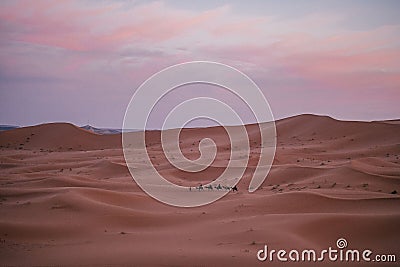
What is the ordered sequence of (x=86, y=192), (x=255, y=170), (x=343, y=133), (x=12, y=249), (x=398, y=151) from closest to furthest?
(x=12, y=249), (x=86, y=192), (x=255, y=170), (x=398, y=151), (x=343, y=133)

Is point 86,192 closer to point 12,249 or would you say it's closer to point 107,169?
Answer: point 12,249

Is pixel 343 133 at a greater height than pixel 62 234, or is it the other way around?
pixel 343 133

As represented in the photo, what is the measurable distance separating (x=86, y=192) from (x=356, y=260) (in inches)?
298

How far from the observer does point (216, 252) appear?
725 cm

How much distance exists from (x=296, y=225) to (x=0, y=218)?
21.0 feet

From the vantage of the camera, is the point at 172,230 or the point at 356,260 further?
the point at 172,230

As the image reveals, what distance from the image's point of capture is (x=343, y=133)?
31234mm

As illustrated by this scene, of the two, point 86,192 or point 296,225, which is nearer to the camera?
point 296,225

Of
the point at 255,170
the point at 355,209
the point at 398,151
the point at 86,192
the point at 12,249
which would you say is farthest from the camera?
the point at 398,151

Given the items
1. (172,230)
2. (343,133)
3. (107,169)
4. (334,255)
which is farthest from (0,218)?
(343,133)

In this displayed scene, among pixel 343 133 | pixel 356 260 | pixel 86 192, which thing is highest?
pixel 343 133

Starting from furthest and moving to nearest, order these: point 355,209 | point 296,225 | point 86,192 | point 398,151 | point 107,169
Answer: point 398,151 < point 107,169 < point 86,192 < point 355,209 < point 296,225

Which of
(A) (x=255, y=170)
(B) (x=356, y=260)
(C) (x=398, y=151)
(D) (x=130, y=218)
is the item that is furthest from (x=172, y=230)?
(C) (x=398, y=151)

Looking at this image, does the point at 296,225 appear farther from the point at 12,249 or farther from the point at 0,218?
the point at 0,218
